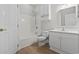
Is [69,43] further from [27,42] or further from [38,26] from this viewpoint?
[27,42]

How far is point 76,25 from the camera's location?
255 centimetres

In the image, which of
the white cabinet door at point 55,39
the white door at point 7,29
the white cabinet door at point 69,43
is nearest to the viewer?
the white cabinet door at point 69,43

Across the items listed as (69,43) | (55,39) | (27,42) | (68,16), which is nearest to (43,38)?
(55,39)

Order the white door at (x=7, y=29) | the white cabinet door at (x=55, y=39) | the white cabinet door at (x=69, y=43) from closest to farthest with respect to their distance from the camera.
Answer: the white cabinet door at (x=69, y=43)
the white door at (x=7, y=29)
the white cabinet door at (x=55, y=39)

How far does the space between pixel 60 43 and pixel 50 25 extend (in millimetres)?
500

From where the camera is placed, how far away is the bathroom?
2.47 metres

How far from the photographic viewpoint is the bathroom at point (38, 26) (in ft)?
8.11

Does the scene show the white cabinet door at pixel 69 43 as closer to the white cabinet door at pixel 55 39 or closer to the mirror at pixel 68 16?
the white cabinet door at pixel 55 39

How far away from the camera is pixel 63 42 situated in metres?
2.44

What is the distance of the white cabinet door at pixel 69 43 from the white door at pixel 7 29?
4.14 feet

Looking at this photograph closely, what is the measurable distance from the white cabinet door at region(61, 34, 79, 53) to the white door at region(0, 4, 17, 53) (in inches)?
49.7

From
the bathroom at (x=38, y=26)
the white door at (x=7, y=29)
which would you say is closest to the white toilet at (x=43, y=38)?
the bathroom at (x=38, y=26)
